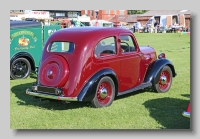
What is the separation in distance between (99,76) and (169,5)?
162 centimetres

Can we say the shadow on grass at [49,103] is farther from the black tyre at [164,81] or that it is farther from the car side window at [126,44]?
the black tyre at [164,81]

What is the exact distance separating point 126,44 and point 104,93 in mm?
1175

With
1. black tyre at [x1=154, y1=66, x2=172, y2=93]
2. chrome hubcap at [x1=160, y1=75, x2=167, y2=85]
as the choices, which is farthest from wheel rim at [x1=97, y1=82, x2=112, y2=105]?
chrome hubcap at [x1=160, y1=75, x2=167, y2=85]

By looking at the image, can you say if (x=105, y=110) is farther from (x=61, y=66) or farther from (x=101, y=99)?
(x=61, y=66)

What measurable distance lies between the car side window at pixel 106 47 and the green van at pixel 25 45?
2899 mm

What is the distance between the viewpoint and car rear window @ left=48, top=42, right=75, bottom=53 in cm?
611

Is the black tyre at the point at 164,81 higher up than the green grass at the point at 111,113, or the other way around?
the black tyre at the point at 164,81

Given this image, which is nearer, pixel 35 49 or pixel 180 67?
pixel 35 49

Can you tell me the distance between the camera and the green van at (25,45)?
8.61 meters

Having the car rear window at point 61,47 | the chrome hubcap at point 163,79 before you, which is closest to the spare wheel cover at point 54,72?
the car rear window at point 61,47

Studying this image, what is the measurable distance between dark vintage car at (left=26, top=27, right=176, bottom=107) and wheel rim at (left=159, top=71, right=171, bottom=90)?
2.19 ft

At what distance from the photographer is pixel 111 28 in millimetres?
6598

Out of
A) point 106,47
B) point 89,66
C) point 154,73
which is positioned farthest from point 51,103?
point 154,73

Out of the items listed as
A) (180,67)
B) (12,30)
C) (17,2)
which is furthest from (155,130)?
(180,67)
